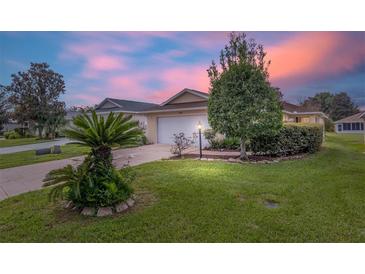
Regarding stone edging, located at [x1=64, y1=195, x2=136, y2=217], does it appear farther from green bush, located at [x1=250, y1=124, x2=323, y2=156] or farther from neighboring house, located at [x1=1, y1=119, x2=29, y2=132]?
neighboring house, located at [x1=1, y1=119, x2=29, y2=132]

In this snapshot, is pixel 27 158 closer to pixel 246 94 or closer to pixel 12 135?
pixel 246 94

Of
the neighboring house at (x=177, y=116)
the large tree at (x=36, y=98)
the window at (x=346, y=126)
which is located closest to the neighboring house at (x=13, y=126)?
the large tree at (x=36, y=98)

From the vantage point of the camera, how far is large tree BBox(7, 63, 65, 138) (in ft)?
68.8

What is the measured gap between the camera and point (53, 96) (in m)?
22.2

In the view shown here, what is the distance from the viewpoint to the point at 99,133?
12.7 feet

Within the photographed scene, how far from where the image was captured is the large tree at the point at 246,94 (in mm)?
7688

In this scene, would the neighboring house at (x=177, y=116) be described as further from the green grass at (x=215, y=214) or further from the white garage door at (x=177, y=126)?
the green grass at (x=215, y=214)

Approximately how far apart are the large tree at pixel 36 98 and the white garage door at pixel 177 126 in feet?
38.9

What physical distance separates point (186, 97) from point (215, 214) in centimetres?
1181

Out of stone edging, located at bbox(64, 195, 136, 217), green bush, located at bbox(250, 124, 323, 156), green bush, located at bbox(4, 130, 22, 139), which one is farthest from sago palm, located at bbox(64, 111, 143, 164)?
green bush, located at bbox(4, 130, 22, 139)

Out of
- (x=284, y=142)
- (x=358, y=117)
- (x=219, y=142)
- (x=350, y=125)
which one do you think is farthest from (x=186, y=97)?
(x=350, y=125)
